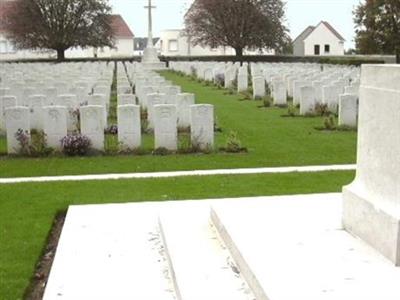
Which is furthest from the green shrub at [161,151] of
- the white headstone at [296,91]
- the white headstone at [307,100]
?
the white headstone at [296,91]

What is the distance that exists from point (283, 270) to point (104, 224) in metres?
2.23

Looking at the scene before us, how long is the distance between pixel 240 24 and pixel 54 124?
43.8 meters

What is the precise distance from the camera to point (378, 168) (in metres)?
4.23

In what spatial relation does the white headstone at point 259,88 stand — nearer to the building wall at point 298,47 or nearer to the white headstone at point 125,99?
the white headstone at point 125,99

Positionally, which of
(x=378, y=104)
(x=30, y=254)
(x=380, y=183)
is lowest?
(x=30, y=254)

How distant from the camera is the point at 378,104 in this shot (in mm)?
4195

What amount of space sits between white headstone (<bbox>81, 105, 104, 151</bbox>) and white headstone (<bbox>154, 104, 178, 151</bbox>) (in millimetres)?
841

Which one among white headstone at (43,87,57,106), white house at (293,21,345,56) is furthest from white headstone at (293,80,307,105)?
white house at (293,21,345,56)

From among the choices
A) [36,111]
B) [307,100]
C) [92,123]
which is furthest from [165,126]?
[307,100]

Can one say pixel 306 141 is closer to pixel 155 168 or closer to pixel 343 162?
pixel 343 162

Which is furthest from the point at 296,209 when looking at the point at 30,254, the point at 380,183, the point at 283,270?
the point at 30,254

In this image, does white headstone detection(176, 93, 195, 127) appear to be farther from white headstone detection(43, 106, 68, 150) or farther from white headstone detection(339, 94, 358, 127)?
white headstone detection(339, 94, 358, 127)

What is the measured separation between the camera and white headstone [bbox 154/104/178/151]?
31.6ft

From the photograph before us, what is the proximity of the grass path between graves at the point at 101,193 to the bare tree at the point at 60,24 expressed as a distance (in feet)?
149
